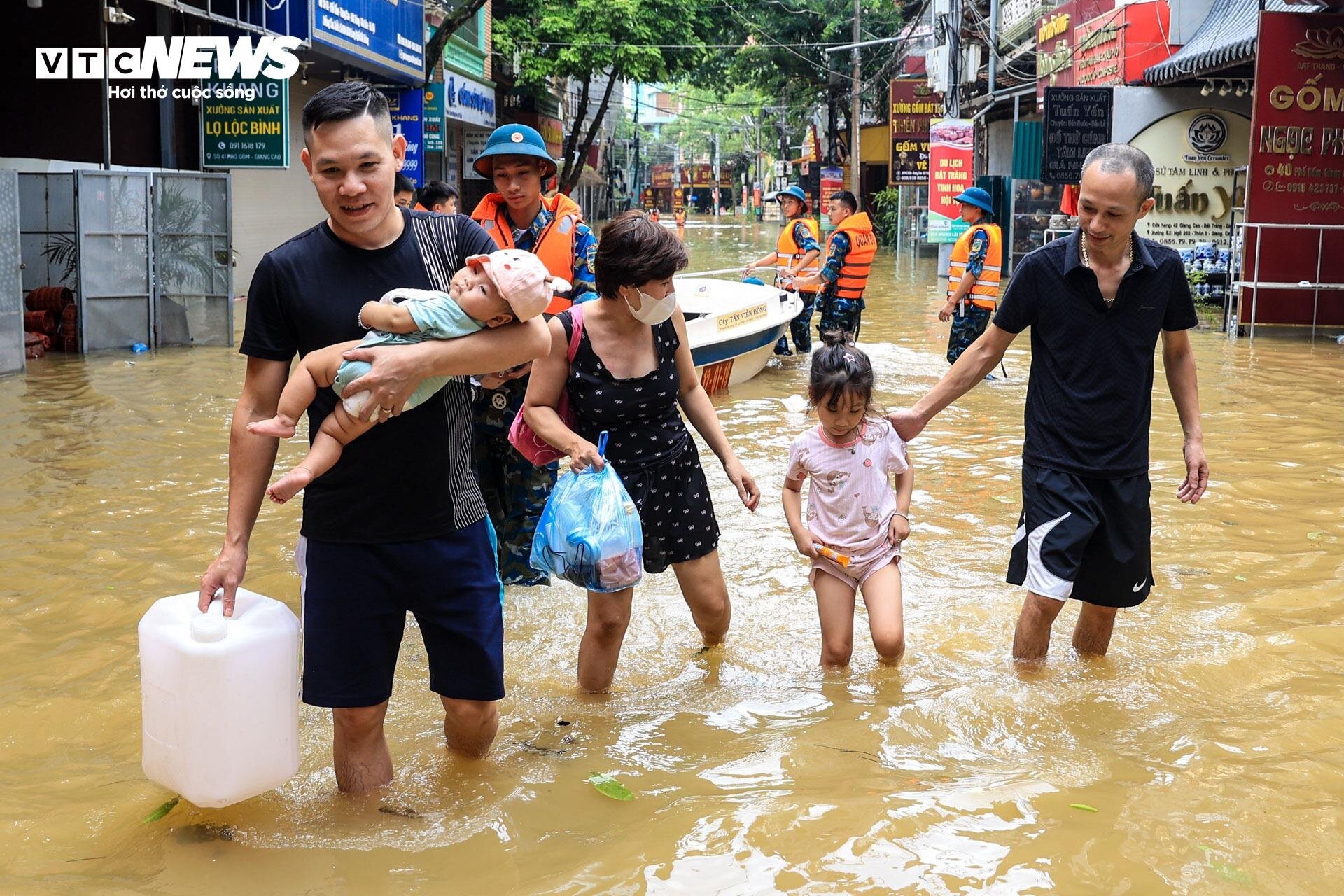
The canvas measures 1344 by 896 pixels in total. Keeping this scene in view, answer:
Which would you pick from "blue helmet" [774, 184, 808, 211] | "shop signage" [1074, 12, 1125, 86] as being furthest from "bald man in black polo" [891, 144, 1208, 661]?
"shop signage" [1074, 12, 1125, 86]

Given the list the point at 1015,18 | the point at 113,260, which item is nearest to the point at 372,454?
the point at 113,260

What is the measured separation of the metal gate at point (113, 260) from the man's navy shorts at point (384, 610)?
37.3 feet

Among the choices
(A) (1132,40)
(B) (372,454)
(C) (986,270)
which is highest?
(A) (1132,40)

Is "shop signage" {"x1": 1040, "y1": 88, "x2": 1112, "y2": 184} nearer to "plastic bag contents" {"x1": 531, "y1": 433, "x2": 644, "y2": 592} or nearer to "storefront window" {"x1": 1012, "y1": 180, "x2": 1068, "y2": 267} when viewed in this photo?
"storefront window" {"x1": 1012, "y1": 180, "x2": 1068, "y2": 267}

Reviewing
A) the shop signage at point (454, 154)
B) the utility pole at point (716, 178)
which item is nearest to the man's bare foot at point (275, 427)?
the shop signage at point (454, 154)

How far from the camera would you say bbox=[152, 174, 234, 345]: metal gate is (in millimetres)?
14312

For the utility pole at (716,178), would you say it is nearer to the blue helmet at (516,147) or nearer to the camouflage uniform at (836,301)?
the camouflage uniform at (836,301)

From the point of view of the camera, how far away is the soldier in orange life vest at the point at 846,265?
12.4 m

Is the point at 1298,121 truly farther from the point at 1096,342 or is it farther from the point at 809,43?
the point at 809,43

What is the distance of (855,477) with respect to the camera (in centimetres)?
465

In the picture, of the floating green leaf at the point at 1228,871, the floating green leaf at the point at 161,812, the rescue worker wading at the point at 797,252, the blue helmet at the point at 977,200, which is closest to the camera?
the floating green leaf at the point at 1228,871

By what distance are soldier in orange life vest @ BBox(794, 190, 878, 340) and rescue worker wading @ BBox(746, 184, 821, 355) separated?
2.49 ft

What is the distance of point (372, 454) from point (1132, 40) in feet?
63.1

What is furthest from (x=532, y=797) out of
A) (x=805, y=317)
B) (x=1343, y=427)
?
(x=805, y=317)
